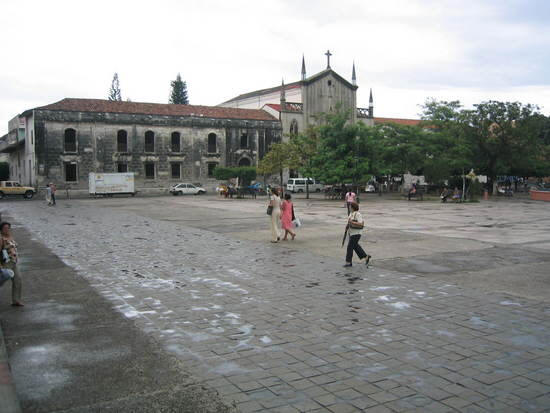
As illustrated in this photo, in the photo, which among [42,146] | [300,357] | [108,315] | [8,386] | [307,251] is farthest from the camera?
[42,146]

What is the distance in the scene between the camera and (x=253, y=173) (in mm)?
49094

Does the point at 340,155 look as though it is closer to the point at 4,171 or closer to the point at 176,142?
the point at 176,142

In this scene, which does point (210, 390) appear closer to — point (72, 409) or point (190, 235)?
point (72, 409)

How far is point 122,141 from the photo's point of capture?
166 feet

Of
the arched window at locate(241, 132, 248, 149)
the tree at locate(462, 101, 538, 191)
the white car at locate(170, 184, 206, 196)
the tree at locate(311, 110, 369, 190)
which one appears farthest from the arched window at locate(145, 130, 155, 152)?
the tree at locate(462, 101, 538, 191)

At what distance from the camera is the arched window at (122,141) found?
1971 inches

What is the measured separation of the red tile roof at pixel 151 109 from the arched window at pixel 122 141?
2.10 m

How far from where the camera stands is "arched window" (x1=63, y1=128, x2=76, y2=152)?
1875 inches

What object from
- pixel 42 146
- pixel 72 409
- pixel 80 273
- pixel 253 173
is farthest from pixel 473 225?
pixel 42 146

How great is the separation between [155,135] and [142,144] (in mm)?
1624

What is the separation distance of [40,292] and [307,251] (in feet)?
21.2

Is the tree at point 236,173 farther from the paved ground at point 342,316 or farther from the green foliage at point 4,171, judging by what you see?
the paved ground at point 342,316

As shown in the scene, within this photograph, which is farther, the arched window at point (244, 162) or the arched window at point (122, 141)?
the arched window at point (244, 162)

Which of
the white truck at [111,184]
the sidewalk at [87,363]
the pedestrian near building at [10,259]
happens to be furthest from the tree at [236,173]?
the pedestrian near building at [10,259]
